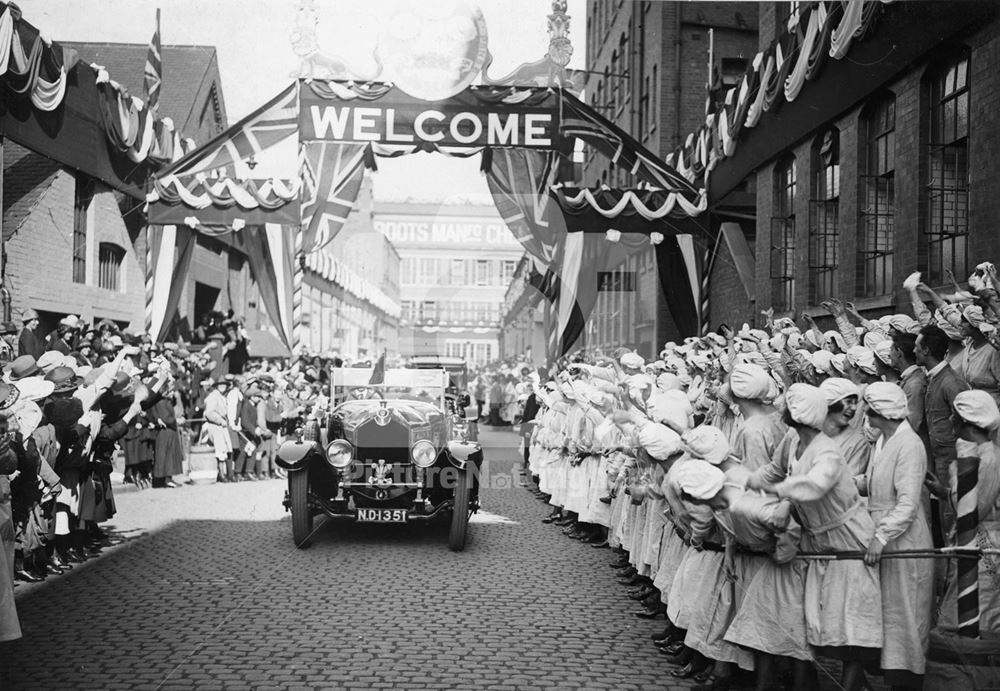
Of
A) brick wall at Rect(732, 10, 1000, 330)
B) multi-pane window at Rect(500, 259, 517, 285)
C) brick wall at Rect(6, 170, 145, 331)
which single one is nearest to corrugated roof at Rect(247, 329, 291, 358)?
brick wall at Rect(6, 170, 145, 331)

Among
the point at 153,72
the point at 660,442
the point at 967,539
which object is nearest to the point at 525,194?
the point at 153,72

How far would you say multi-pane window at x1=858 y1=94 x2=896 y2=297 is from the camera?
38.0 feet

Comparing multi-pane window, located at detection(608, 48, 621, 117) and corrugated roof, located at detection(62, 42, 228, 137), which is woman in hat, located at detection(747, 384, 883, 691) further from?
multi-pane window, located at detection(608, 48, 621, 117)

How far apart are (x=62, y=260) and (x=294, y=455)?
10458 mm

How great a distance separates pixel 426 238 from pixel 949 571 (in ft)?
183

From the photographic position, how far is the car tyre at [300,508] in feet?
31.7

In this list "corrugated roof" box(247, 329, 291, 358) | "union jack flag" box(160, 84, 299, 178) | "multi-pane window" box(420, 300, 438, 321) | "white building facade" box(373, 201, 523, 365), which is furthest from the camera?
"white building facade" box(373, 201, 523, 365)

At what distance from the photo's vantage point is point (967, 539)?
5.30 metres

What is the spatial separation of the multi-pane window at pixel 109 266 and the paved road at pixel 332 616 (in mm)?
10527

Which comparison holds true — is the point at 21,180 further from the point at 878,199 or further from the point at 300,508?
the point at 878,199

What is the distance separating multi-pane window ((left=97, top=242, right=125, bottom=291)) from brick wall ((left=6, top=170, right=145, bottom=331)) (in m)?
0.10

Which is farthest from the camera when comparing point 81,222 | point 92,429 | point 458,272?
point 458,272

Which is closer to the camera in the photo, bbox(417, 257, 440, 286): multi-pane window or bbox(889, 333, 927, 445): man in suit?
bbox(889, 333, 927, 445): man in suit

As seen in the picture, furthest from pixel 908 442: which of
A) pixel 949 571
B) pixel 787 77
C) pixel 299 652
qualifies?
pixel 787 77
